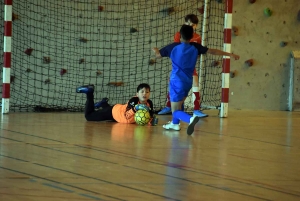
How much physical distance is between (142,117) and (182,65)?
0.88 m

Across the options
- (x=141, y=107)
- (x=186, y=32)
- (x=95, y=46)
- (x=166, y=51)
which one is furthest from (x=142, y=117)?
(x=95, y=46)

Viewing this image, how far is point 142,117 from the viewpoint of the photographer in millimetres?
6359

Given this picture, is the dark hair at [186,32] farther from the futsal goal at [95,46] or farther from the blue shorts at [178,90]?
the futsal goal at [95,46]

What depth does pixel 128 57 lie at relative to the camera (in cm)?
862

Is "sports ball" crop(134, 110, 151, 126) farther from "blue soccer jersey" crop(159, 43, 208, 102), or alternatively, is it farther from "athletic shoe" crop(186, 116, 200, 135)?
"athletic shoe" crop(186, 116, 200, 135)

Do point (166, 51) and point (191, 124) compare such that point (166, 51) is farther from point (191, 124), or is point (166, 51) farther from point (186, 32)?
point (191, 124)

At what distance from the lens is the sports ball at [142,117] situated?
636cm

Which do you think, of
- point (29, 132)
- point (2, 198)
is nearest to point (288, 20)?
point (29, 132)

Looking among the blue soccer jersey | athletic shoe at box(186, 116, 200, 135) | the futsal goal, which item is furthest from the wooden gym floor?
the futsal goal

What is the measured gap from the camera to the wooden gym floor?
3.21 meters

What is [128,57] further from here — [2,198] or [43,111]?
[2,198]

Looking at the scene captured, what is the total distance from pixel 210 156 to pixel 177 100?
1.45 metres

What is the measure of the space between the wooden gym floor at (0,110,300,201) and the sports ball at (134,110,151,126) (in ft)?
0.46

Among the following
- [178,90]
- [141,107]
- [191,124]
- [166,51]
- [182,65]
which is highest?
[166,51]
